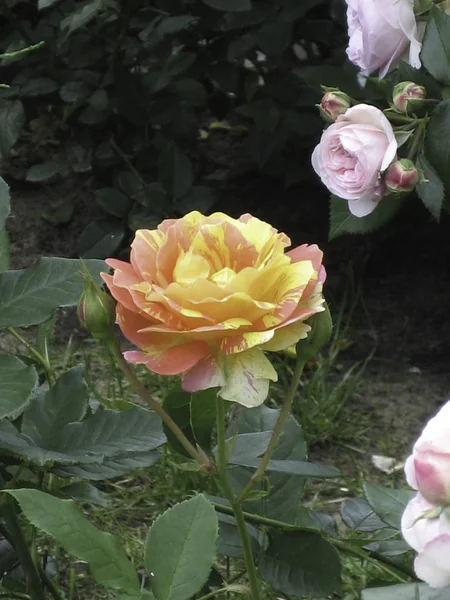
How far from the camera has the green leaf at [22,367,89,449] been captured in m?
0.78

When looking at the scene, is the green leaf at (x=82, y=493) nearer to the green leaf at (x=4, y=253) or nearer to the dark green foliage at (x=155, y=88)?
A: the green leaf at (x=4, y=253)

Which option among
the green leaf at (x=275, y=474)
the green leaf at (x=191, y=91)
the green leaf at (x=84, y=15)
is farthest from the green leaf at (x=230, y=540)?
the green leaf at (x=191, y=91)

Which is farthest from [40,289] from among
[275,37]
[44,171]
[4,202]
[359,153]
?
[44,171]

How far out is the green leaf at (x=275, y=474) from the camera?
0.83 metres

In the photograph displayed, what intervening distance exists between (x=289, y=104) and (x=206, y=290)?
140 cm

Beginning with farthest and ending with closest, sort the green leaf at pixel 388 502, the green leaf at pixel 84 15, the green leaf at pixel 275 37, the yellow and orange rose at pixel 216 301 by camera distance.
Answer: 1. the green leaf at pixel 275 37
2. the green leaf at pixel 84 15
3. the green leaf at pixel 388 502
4. the yellow and orange rose at pixel 216 301

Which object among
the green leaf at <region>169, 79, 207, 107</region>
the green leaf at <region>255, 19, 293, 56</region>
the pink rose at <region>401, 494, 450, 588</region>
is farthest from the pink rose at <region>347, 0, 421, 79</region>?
the green leaf at <region>169, 79, 207, 107</region>

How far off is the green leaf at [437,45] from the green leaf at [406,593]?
1.78 feet

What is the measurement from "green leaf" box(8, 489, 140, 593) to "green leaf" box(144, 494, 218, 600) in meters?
0.02

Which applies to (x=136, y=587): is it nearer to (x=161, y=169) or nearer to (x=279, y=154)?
(x=161, y=169)

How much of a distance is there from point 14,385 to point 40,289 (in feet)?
0.27

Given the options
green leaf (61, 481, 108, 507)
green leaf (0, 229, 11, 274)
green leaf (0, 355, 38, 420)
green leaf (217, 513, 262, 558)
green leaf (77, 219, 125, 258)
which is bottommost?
green leaf (77, 219, 125, 258)

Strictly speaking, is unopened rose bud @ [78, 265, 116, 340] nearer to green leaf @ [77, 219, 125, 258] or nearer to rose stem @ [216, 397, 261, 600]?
rose stem @ [216, 397, 261, 600]

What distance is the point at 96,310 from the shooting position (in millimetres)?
604
